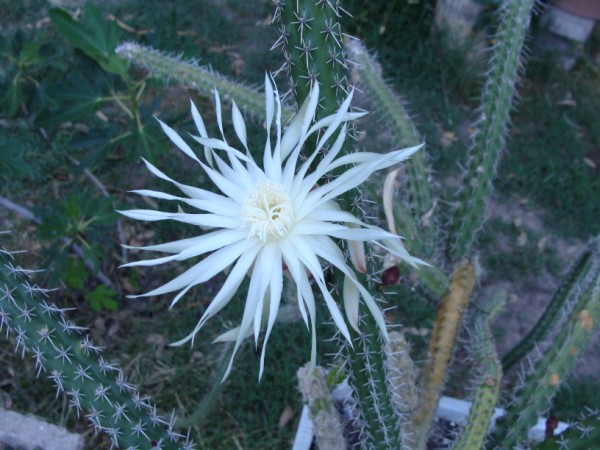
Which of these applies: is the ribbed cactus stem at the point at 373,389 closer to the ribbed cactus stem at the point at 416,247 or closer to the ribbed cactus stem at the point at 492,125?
the ribbed cactus stem at the point at 416,247

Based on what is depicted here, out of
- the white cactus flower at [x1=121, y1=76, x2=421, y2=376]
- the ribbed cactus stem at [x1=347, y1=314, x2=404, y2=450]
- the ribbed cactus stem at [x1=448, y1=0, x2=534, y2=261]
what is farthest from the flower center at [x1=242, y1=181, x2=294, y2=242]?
the ribbed cactus stem at [x1=448, y1=0, x2=534, y2=261]

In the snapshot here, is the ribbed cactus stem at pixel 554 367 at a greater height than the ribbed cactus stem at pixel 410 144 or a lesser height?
lesser

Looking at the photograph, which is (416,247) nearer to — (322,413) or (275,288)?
(322,413)

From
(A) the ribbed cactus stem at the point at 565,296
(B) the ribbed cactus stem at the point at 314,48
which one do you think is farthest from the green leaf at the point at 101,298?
(B) the ribbed cactus stem at the point at 314,48

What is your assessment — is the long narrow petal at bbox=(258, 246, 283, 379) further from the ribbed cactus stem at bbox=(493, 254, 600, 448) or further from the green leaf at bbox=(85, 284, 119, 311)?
the green leaf at bbox=(85, 284, 119, 311)

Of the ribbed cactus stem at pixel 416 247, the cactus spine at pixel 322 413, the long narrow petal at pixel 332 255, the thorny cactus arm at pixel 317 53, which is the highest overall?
the thorny cactus arm at pixel 317 53

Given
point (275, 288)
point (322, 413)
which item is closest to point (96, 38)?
point (322, 413)

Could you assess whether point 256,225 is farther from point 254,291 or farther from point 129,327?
point 129,327
